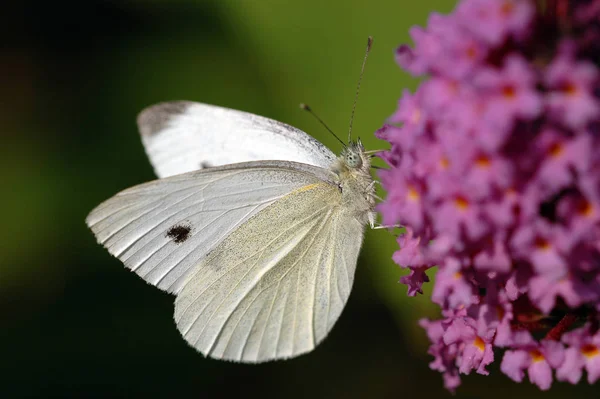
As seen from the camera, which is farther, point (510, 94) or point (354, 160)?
point (354, 160)

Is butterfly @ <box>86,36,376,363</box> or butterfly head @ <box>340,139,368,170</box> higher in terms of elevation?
butterfly head @ <box>340,139,368,170</box>

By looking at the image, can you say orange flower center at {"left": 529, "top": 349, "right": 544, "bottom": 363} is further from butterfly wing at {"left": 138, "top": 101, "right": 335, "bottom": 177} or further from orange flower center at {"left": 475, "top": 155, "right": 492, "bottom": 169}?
butterfly wing at {"left": 138, "top": 101, "right": 335, "bottom": 177}

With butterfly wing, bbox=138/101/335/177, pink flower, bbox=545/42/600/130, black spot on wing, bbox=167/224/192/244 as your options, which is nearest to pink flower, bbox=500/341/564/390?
pink flower, bbox=545/42/600/130

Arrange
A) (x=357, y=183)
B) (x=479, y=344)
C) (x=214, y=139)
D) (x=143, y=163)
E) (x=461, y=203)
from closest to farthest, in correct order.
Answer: (x=461, y=203) < (x=479, y=344) < (x=357, y=183) < (x=214, y=139) < (x=143, y=163)

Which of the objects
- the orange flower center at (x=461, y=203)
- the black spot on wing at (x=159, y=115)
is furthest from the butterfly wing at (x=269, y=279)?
the orange flower center at (x=461, y=203)

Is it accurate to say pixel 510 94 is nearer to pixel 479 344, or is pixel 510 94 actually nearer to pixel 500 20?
pixel 500 20

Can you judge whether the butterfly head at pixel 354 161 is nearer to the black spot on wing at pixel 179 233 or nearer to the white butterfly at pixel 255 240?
the white butterfly at pixel 255 240

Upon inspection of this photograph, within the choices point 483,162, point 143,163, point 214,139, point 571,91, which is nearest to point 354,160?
point 214,139

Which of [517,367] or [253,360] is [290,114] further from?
[517,367]
